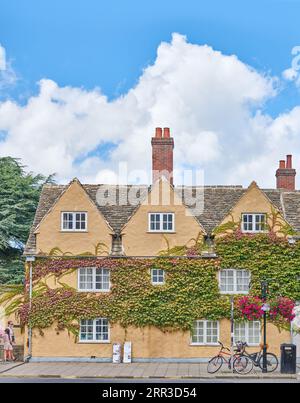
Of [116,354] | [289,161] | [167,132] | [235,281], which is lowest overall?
[116,354]

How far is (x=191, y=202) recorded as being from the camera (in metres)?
39.0

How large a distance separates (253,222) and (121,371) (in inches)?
445

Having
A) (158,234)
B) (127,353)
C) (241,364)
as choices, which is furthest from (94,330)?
(241,364)

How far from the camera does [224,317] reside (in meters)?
35.3

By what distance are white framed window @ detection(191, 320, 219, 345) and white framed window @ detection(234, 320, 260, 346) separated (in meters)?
1.08

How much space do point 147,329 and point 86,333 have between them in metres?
3.23

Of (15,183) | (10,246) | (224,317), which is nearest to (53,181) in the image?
(15,183)

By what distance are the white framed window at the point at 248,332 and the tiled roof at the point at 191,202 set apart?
5.34 meters

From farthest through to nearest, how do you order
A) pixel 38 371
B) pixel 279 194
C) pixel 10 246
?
1. pixel 10 246
2. pixel 279 194
3. pixel 38 371

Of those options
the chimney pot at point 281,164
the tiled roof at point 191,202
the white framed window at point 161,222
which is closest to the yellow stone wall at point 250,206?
the tiled roof at point 191,202

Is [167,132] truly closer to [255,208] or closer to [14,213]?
[255,208]

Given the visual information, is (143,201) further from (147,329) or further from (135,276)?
(147,329)

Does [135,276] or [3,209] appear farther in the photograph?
[3,209]

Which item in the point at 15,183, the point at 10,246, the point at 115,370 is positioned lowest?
the point at 115,370
